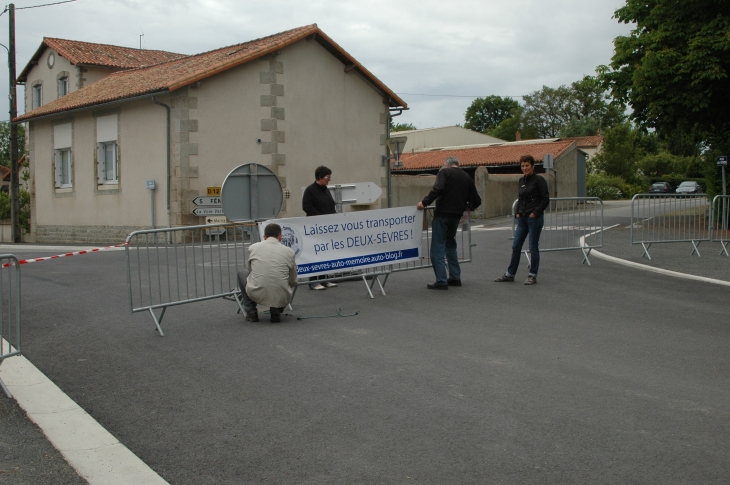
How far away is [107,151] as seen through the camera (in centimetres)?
2719

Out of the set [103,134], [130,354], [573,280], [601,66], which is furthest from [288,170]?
[130,354]

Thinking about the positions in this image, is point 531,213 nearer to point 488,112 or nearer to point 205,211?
point 205,211

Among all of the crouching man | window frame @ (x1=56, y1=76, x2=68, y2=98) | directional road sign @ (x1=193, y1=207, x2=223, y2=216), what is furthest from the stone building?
the crouching man

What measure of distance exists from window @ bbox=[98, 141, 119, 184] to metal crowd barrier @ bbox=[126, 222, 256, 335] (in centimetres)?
1929

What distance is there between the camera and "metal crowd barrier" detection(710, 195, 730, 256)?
14067 millimetres

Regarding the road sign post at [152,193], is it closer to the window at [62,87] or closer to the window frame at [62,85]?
the window frame at [62,85]

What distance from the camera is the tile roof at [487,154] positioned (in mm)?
47938

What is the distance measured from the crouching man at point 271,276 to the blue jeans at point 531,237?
13.5 ft

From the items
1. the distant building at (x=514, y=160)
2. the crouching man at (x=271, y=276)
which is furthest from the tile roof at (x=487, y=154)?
the crouching man at (x=271, y=276)

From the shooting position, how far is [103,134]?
26.8 metres

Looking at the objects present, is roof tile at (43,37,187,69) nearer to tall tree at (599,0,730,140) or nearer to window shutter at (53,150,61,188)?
window shutter at (53,150,61,188)

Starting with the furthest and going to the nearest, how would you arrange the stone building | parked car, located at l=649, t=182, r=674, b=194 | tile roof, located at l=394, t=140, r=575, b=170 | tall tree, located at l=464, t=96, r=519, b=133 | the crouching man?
tall tree, located at l=464, t=96, r=519, b=133
parked car, located at l=649, t=182, r=674, b=194
tile roof, located at l=394, t=140, r=575, b=170
the stone building
the crouching man

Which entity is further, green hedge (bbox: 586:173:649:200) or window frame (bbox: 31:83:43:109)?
green hedge (bbox: 586:173:649:200)

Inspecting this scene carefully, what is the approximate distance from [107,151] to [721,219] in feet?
69.2
